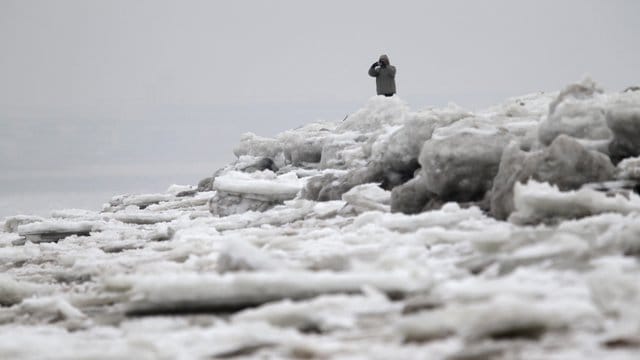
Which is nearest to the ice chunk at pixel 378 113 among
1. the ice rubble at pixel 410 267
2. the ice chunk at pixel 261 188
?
the ice chunk at pixel 261 188

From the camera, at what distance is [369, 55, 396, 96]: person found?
67.4ft

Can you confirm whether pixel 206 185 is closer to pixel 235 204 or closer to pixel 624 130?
pixel 235 204

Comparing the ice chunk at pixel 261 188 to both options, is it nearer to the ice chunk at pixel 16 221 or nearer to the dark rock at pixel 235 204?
the dark rock at pixel 235 204

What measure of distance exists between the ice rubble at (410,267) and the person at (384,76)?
819 centimetres

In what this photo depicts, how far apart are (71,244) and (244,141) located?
10906 millimetres

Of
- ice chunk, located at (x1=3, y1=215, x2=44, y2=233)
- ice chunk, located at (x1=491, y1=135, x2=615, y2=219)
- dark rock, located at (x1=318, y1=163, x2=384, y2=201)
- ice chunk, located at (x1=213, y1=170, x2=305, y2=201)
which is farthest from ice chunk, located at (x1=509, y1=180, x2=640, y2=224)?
ice chunk, located at (x1=3, y1=215, x2=44, y2=233)

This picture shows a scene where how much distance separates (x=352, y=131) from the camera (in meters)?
18.3

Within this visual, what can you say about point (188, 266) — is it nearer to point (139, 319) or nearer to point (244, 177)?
point (139, 319)

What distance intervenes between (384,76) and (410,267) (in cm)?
1494

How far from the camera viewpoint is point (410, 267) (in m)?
6.00

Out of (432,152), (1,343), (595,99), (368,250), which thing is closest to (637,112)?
(595,99)

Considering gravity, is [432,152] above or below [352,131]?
below

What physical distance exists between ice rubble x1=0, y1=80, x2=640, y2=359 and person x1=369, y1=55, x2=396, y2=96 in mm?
8191

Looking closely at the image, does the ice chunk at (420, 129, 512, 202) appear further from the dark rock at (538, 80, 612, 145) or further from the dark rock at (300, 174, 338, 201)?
the dark rock at (300, 174, 338, 201)
